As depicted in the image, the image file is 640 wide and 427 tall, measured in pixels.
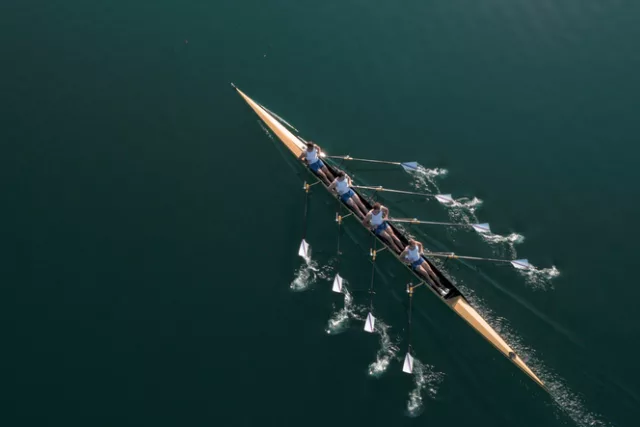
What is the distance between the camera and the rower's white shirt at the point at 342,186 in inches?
1043

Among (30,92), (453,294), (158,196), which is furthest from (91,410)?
(30,92)

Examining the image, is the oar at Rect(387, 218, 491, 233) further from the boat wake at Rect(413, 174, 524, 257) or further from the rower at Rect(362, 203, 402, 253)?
the rower at Rect(362, 203, 402, 253)

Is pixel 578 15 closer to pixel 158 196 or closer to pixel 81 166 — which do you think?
pixel 158 196

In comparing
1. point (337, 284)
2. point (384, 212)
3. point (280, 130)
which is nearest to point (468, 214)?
point (384, 212)

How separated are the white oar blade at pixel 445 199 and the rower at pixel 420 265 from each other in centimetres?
346

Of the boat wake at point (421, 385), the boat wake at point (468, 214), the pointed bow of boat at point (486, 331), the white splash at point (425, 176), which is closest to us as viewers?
the boat wake at point (421, 385)

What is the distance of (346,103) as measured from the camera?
3106 cm

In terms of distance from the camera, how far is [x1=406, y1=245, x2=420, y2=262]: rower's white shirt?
2444 centimetres

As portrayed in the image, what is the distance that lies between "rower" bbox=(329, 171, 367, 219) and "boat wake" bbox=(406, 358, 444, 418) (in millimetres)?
7990

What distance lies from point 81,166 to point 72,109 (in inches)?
171

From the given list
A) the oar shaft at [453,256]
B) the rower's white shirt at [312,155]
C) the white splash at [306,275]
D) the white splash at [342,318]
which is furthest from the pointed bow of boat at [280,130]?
the oar shaft at [453,256]

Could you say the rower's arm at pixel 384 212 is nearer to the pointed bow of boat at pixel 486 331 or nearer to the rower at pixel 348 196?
the rower at pixel 348 196

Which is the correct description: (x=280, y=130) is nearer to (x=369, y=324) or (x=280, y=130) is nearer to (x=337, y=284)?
(x=337, y=284)

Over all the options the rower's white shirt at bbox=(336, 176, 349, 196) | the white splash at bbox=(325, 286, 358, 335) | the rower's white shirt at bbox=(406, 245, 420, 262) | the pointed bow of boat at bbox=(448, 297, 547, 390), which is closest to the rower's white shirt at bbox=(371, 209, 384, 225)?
the rower's white shirt at bbox=(406, 245, 420, 262)
